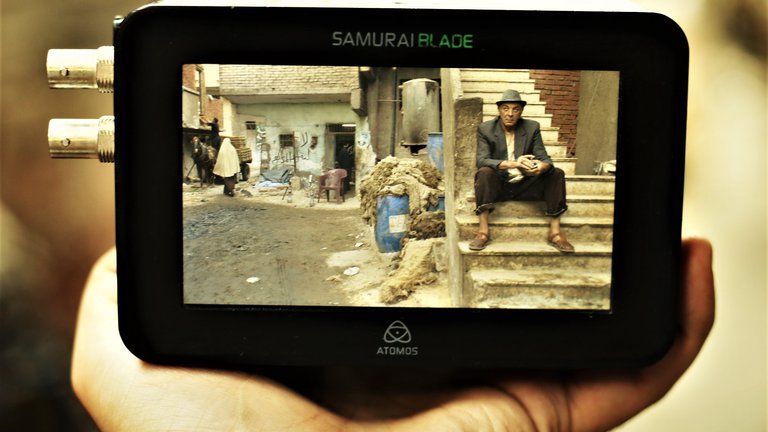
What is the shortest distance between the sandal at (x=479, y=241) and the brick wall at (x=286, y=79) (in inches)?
6.6

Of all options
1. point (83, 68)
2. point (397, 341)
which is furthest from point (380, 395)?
point (83, 68)

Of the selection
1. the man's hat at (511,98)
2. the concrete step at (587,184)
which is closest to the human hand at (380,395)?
the concrete step at (587,184)

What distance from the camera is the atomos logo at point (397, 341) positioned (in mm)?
589

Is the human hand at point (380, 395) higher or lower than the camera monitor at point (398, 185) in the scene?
lower

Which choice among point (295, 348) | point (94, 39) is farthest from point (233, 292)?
point (94, 39)

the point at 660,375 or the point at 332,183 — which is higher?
the point at 332,183

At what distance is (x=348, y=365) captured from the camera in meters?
0.59

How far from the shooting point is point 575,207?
1.86ft

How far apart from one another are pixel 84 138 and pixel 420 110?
30cm

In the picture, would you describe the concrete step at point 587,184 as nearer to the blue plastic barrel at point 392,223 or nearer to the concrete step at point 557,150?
the concrete step at point 557,150

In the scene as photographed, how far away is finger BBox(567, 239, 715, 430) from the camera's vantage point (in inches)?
23.5

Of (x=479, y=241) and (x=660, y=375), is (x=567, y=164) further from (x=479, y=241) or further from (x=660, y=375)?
(x=660, y=375)

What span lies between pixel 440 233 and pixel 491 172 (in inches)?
2.7

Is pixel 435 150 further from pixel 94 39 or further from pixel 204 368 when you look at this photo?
pixel 94 39
